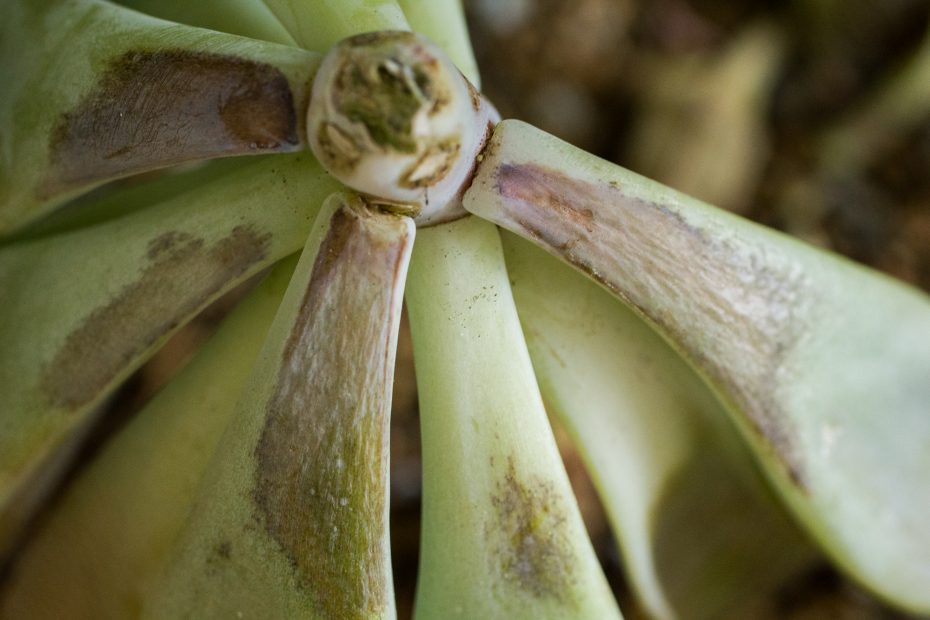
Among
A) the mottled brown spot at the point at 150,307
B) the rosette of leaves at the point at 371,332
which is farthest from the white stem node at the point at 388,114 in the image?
the mottled brown spot at the point at 150,307

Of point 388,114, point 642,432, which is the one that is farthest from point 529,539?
point 388,114

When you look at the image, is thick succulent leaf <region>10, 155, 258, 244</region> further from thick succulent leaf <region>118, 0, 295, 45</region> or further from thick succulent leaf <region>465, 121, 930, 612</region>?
thick succulent leaf <region>465, 121, 930, 612</region>

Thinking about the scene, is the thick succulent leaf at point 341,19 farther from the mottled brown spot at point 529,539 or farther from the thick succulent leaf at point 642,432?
the mottled brown spot at point 529,539

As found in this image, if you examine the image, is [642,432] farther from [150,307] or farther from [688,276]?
[150,307]

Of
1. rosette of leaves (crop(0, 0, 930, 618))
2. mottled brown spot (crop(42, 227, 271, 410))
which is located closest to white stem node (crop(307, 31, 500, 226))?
rosette of leaves (crop(0, 0, 930, 618))

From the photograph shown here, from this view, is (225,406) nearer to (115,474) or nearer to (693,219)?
(115,474)

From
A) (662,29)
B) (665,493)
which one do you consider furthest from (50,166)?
(662,29)
